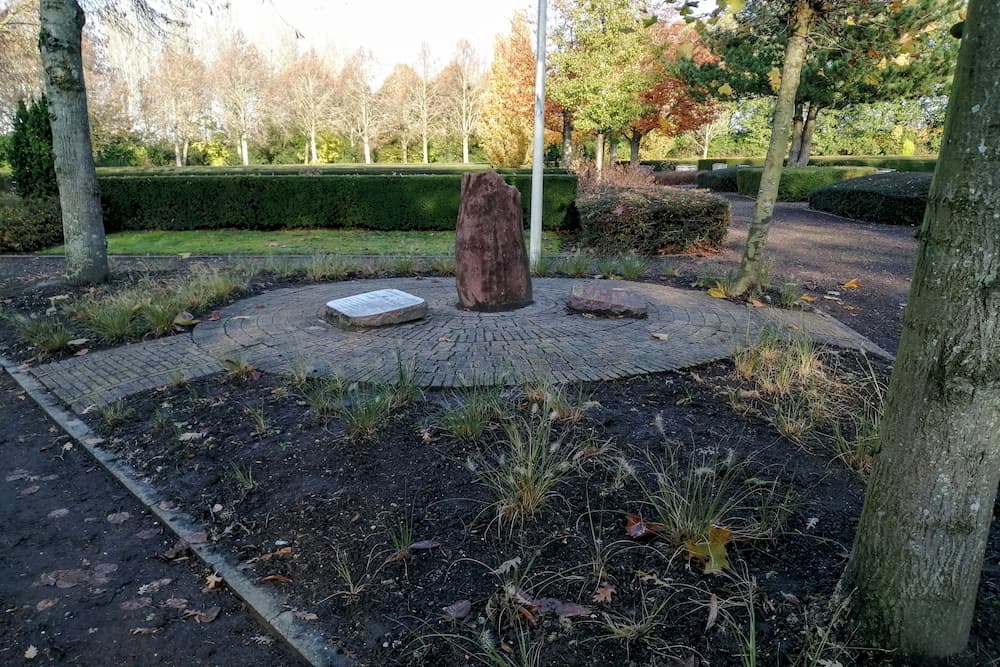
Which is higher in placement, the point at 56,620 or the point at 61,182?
the point at 61,182

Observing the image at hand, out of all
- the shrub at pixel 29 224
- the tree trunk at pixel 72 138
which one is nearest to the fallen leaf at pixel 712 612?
the tree trunk at pixel 72 138

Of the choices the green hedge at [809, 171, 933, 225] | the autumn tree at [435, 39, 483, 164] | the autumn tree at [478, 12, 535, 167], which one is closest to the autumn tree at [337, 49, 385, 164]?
the autumn tree at [435, 39, 483, 164]

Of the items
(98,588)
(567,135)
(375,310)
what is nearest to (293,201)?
(375,310)

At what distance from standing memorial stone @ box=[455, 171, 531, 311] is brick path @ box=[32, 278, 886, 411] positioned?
0.22 m

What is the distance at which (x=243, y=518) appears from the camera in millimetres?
3154

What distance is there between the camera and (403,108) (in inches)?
1860

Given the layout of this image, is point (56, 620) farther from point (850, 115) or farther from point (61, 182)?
point (850, 115)

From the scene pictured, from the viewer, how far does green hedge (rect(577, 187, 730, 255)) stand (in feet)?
35.5

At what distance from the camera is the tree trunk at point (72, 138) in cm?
741

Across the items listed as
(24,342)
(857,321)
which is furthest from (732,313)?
(24,342)

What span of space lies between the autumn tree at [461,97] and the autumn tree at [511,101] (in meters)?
15.6

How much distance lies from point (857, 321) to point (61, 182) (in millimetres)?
9493

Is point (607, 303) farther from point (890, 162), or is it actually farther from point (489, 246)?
point (890, 162)

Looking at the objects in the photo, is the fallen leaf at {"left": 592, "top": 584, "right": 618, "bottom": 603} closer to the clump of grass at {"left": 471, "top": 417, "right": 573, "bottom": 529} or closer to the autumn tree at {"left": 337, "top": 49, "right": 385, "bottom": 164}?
the clump of grass at {"left": 471, "top": 417, "right": 573, "bottom": 529}
